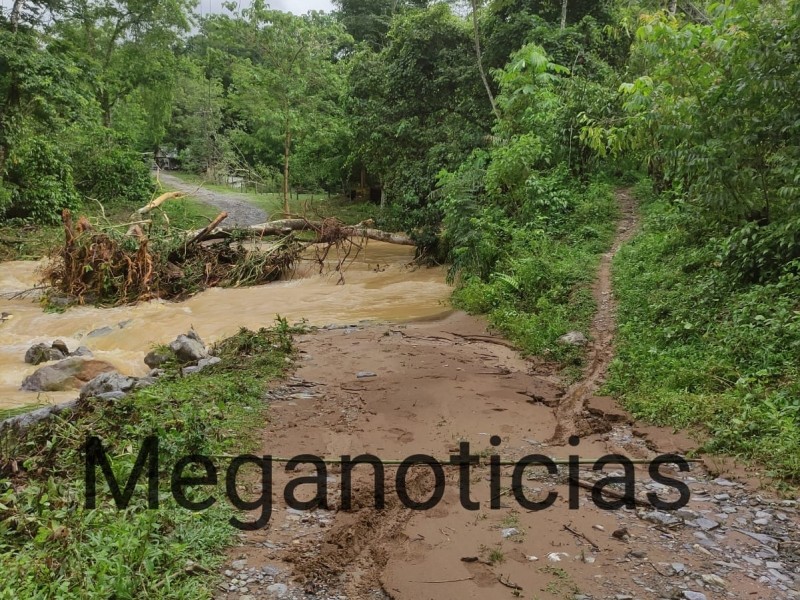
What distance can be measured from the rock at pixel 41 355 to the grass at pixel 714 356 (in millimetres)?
7414

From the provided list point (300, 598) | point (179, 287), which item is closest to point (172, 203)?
point (179, 287)

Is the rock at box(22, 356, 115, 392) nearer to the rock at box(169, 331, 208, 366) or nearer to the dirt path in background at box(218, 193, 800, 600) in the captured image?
the rock at box(169, 331, 208, 366)

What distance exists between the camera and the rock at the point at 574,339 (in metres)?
7.26

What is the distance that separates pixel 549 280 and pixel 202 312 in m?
6.54

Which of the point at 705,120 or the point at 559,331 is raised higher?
the point at 705,120

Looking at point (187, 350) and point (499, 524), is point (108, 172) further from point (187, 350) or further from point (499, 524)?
point (499, 524)

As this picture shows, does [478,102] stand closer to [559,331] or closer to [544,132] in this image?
[544,132]

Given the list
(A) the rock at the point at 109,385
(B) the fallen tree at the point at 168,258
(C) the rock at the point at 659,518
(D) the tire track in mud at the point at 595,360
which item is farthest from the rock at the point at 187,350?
(C) the rock at the point at 659,518

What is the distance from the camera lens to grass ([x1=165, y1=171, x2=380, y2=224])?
79.8ft

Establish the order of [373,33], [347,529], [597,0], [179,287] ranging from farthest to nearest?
[373,33], [597,0], [179,287], [347,529]

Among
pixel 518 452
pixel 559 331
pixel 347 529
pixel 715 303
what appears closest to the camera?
pixel 347 529

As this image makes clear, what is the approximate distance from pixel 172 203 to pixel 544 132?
1475cm

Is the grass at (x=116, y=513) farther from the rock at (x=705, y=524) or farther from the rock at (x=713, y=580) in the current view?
Answer: the rock at (x=705, y=524)

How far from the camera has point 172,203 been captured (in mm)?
22047
